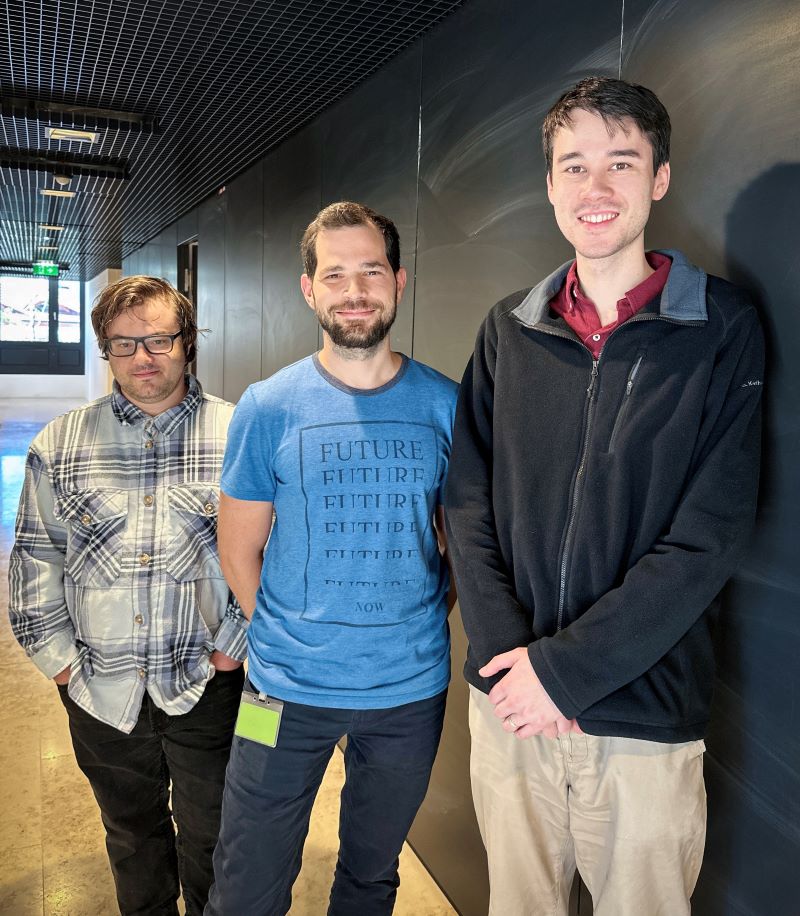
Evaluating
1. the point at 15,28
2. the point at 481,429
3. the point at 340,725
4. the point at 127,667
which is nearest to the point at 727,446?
the point at 481,429

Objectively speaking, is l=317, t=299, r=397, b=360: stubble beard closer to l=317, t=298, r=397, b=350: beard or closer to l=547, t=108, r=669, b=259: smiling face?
l=317, t=298, r=397, b=350: beard

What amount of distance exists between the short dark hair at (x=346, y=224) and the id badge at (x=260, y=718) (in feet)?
3.09

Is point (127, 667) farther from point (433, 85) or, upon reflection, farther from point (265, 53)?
point (265, 53)

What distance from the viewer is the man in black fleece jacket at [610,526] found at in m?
1.35

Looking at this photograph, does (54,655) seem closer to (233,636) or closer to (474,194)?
(233,636)

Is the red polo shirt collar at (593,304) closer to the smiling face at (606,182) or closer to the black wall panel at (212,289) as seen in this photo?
the smiling face at (606,182)

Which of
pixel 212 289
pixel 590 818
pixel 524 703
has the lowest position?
pixel 590 818

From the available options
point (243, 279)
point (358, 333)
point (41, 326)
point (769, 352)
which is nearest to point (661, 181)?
point (769, 352)

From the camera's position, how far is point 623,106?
142cm

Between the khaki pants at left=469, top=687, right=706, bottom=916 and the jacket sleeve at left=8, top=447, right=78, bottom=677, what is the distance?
101cm

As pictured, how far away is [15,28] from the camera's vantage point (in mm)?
3061

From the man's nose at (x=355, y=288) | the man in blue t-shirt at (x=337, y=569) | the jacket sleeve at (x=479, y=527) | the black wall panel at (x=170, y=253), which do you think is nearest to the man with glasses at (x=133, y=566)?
the man in blue t-shirt at (x=337, y=569)

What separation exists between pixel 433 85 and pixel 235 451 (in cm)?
159

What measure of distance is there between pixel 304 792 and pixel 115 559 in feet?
2.27
